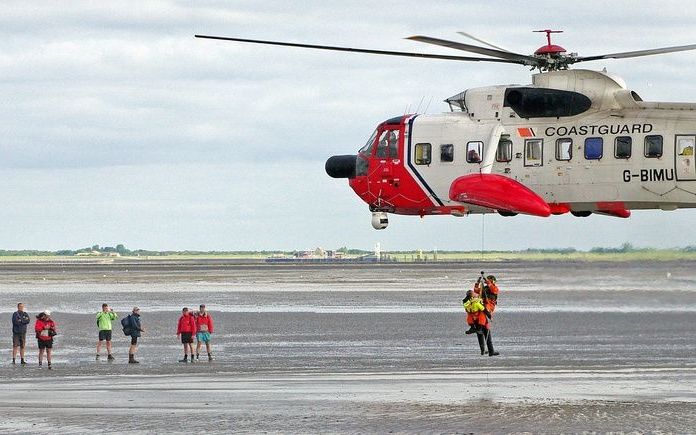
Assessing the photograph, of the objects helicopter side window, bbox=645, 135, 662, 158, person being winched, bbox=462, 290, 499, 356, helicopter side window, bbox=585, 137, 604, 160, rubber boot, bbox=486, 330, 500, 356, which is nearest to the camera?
helicopter side window, bbox=645, 135, 662, 158

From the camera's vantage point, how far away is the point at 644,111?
27.8m

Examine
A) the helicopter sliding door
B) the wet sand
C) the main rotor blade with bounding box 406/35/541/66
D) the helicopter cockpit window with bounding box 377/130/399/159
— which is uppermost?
the main rotor blade with bounding box 406/35/541/66

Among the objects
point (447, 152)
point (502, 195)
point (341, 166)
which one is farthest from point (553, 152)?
point (341, 166)

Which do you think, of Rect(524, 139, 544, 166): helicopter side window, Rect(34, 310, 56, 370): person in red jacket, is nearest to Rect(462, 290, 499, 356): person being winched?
Rect(524, 139, 544, 166): helicopter side window

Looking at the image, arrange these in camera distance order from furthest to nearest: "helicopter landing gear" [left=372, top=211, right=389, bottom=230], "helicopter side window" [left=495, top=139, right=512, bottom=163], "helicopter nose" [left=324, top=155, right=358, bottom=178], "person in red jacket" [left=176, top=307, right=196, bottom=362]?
1. "person in red jacket" [left=176, top=307, right=196, bottom=362]
2. "helicopter nose" [left=324, top=155, right=358, bottom=178]
3. "helicopter landing gear" [left=372, top=211, right=389, bottom=230]
4. "helicopter side window" [left=495, top=139, right=512, bottom=163]

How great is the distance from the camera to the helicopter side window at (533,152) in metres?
28.5

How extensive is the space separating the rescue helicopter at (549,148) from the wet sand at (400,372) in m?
3.95

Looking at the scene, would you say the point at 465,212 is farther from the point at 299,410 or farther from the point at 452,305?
the point at 452,305

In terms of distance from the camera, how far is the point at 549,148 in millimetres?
28406

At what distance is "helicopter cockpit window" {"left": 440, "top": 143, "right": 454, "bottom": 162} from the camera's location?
2956cm

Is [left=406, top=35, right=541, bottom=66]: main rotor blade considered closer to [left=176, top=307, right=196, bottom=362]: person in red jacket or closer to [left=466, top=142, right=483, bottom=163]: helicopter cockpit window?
[left=466, top=142, right=483, bottom=163]: helicopter cockpit window

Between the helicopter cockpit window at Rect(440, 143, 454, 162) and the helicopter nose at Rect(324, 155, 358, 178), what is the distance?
8.84 ft

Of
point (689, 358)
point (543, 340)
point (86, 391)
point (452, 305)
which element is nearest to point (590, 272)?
point (689, 358)

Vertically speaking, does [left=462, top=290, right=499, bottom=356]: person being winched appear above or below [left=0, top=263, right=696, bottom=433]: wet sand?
above
